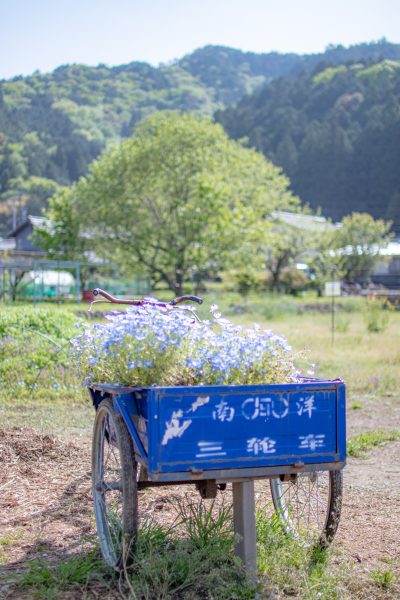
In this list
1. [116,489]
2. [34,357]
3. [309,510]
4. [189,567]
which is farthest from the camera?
[34,357]

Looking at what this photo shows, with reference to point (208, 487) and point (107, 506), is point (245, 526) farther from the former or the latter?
point (107, 506)

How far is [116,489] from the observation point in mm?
4055

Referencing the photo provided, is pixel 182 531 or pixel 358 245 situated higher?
pixel 182 531

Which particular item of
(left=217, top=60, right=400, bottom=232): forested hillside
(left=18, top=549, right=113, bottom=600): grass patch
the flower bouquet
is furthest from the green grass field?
(left=217, top=60, right=400, bottom=232): forested hillside

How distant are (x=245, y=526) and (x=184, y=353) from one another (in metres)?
0.91

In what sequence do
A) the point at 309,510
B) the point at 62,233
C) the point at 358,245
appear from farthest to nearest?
1. the point at 358,245
2. the point at 62,233
3. the point at 309,510

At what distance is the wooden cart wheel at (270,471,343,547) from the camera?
427cm

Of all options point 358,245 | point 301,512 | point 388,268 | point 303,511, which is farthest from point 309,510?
point 388,268

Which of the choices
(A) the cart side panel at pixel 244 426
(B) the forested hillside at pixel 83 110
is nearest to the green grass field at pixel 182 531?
(A) the cart side panel at pixel 244 426

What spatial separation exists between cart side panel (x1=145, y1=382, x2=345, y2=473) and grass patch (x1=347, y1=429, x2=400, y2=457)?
3.71 metres

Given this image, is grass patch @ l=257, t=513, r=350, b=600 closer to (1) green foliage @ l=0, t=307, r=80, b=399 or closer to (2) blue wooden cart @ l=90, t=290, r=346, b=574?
(2) blue wooden cart @ l=90, t=290, r=346, b=574

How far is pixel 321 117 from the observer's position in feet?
340

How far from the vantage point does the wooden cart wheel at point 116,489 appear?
12.4ft

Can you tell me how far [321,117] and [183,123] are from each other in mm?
71761
